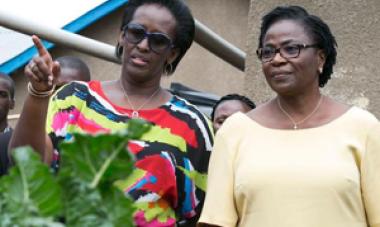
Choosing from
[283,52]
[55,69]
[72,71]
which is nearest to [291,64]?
[283,52]

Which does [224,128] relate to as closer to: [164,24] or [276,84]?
[276,84]

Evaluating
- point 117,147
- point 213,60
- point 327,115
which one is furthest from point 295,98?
point 213,60

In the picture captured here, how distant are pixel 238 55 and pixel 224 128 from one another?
10.3ft

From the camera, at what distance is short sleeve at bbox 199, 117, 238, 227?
3330 mm

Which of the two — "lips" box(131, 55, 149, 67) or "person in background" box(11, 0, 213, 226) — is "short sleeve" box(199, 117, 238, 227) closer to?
"person in background" box(11, 0, 213, 226)

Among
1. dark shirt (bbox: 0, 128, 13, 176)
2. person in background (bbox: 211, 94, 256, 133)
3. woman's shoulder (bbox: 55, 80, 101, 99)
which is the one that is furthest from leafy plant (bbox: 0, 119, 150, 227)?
person in background (bbox: 211, 94, 256, 133)

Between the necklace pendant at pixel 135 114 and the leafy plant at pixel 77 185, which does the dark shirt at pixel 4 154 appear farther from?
the leafy plant at pixel 77 185

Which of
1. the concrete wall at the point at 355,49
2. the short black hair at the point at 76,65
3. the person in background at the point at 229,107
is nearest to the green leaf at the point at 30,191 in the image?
the person in background at the point at 229,107

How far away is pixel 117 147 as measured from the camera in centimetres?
127

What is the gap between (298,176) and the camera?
3.21 metres

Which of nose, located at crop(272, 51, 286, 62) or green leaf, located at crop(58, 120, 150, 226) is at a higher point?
nose, located at crop(272, 51, 286, 62)

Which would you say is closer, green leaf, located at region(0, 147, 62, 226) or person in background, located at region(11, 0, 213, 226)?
green leaf, located at region(0, 147, 62, 226)

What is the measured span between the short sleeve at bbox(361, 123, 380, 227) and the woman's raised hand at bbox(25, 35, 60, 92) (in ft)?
3.80

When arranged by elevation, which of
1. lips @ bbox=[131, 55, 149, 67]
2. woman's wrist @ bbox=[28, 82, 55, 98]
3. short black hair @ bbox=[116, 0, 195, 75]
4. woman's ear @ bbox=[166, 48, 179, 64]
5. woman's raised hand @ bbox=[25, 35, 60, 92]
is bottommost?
woman's wrist @ bbox=[28, 82, 55, 98]
